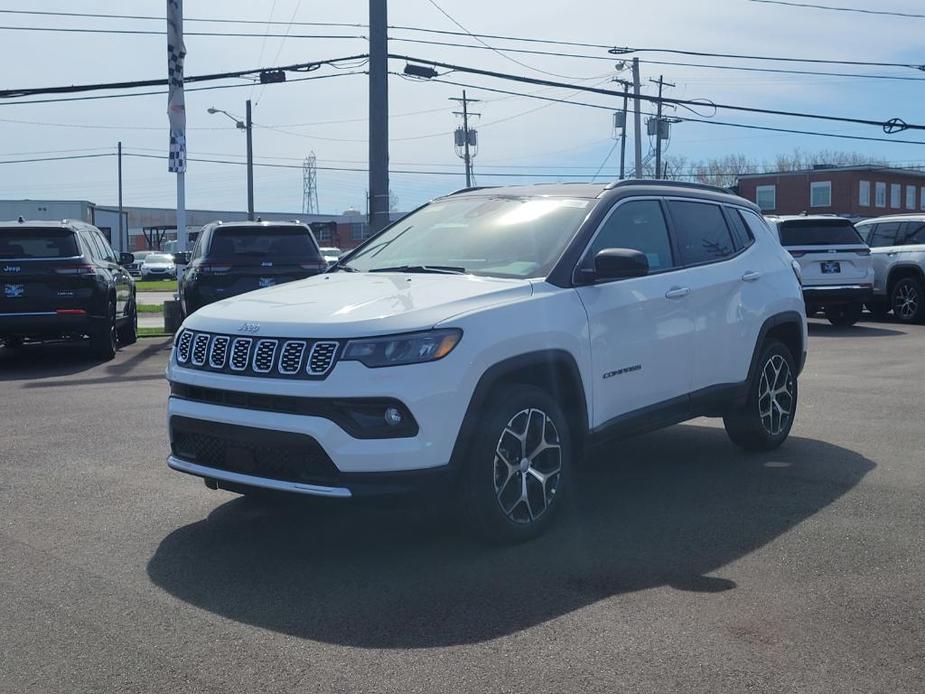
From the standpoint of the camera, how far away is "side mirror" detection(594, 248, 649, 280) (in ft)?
18.7

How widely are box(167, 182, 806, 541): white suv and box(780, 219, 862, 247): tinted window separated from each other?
38.9 feet

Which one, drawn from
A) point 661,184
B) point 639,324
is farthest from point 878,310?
point 639,324

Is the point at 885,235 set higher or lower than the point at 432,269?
higher

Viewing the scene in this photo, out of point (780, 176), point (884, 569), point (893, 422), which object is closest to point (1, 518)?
point (884, 569)

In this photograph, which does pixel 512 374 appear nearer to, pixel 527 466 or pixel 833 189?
pixel 527 466

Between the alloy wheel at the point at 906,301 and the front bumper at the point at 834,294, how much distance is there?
57.6 inches

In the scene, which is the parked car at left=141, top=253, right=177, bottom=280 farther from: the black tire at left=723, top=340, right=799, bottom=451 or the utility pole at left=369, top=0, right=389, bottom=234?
the black tire at left=723, top=340, right=799, bottom=451

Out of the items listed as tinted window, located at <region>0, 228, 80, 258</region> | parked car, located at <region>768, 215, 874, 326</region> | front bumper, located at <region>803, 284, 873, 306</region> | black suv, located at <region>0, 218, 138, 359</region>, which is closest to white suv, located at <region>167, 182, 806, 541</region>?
black suv, located at <region>0, 218, 138, 359</region>

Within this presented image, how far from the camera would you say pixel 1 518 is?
19.8ft

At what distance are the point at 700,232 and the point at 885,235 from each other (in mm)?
14348

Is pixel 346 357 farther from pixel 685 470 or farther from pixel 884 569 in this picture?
pixel 685 470

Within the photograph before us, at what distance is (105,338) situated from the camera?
13938 millimetres

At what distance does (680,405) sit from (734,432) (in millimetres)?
1134

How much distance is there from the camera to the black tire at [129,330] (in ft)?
54.0
